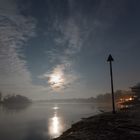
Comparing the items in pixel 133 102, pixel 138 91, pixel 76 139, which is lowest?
pixel 76 139

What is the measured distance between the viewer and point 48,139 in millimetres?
54031

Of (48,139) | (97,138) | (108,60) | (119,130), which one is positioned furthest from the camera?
(48,139)

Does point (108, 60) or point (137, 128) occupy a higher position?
point (108, 60)

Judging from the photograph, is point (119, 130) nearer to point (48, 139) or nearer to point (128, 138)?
point (128, 138)

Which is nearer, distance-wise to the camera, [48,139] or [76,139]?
[76,139]

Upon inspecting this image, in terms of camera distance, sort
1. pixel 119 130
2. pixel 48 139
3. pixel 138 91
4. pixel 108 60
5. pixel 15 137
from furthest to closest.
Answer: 1. pixel 138 91
2. pixel 15 137
3. pixel 48 139
4. pixel 108 60
5. pixel 119 130

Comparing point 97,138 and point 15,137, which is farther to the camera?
point 15,137

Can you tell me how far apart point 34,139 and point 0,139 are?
9.47 m

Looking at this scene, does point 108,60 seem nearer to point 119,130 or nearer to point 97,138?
point 119,130

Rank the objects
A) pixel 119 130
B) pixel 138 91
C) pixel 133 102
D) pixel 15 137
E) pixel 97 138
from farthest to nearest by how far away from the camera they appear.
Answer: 1. pixel 138 91
2. pixel 133 102
3. pixel 15 137
4. pixel 119 130
5. pixel 97 138

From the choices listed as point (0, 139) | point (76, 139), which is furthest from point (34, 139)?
point (76, 139)

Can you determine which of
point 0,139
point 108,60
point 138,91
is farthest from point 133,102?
point 0,139

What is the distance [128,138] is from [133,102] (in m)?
55.4

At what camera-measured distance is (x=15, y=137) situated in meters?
58.9
